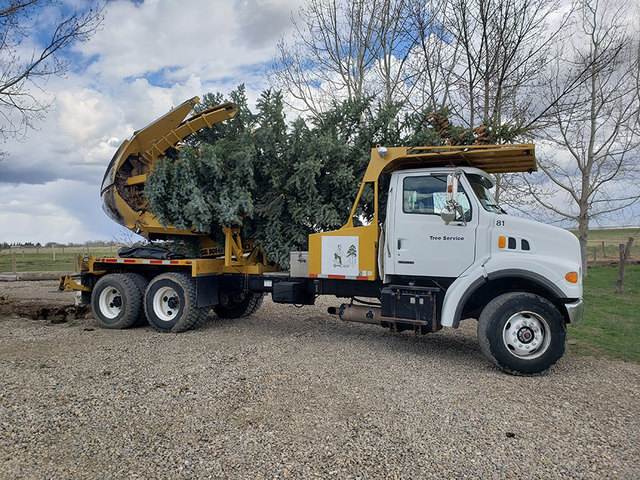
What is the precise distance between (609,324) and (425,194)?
5.79 metres

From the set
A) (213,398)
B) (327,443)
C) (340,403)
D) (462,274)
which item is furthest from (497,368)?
(213,398)

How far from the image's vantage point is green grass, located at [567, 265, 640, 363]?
7730 mm

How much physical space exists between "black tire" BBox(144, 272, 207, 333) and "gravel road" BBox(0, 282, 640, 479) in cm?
90

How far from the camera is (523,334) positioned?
6.15m

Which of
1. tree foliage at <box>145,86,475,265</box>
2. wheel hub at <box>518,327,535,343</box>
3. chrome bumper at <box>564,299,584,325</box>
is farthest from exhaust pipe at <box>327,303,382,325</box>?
chrome bumper at <box>564,299,584,325</box>

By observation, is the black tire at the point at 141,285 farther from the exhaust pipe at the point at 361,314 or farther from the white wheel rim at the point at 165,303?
the exhaust pipe at the point at 361,314

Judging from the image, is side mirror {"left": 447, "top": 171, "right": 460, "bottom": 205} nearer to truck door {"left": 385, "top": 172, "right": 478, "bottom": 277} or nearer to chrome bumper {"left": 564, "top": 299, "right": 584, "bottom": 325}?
truck door {"left": 385, "top": 172, "right": 478, "bottom": 277}

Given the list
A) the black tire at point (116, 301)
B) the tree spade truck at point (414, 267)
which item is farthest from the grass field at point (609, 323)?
the tree spade truck at point (414, 267)

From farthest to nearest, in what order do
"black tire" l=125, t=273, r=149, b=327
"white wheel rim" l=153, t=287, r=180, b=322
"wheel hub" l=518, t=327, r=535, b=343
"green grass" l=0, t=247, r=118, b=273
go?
"green grass" l=0, t=247, r=118, b=273
"black tire" l=125, t=273, r=149, b=327
"white wheel rim" l=153, t=287, r=180, b=322
"wheel hub" l=518, t=327, r=535, b=343

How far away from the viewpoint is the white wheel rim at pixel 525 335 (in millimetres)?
6112

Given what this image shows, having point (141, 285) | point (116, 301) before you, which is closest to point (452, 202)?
point (141, 285)

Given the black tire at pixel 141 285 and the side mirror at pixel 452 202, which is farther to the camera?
the black tire at pixel 141 285

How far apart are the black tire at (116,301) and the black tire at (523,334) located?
246 inches

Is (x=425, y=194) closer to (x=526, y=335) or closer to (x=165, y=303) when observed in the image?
(x=526, y=335)
